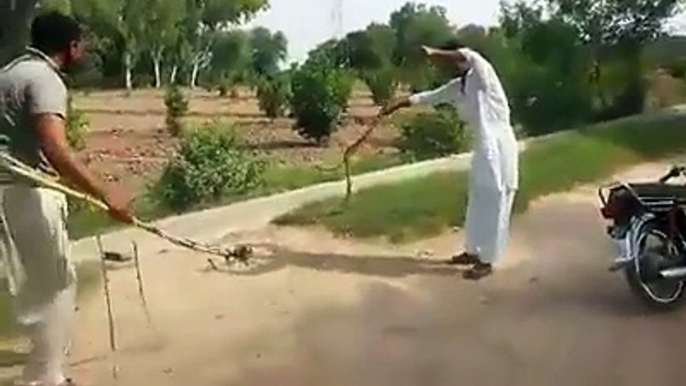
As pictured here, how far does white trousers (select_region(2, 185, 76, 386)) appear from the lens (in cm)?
580

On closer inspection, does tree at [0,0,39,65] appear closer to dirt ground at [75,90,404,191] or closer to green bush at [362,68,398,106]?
dirt ground at [75,90,404,191]

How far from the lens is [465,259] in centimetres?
957

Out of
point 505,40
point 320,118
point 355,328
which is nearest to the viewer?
point 355,328

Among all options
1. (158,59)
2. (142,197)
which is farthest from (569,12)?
(158,59)

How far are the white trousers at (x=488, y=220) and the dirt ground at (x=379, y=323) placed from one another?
21cm

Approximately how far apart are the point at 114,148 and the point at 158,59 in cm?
2909

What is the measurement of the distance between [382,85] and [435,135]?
13205 millimetres

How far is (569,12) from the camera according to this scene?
23.9 metres

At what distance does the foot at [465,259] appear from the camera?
9.45 m

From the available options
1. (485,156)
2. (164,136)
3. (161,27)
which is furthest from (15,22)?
(161,27)

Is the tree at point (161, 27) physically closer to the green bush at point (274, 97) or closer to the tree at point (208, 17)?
the tree at point (208, 17)

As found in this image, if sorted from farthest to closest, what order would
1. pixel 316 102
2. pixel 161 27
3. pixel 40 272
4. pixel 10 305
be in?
pixel 161 27 < pixel 316 102 < pixel 10 305 < pixel 40 272

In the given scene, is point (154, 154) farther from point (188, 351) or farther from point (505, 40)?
point (188, 351)

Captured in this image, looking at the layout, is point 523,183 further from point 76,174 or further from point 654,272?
point 76,174
